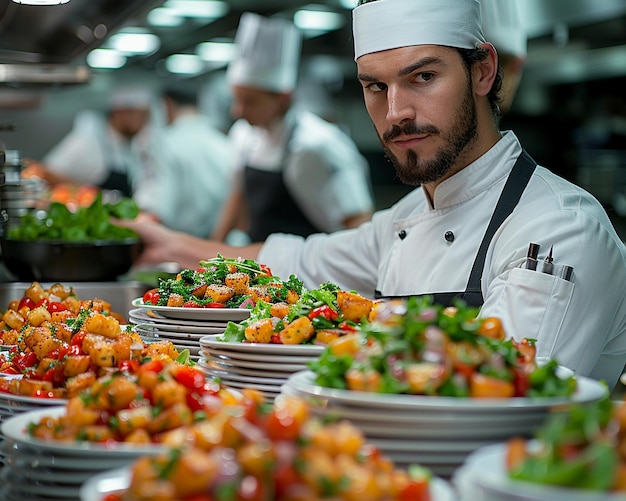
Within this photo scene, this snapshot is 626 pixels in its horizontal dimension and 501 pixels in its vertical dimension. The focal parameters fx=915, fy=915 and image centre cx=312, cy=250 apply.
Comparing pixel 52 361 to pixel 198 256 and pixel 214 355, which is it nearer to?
pixel 214 355

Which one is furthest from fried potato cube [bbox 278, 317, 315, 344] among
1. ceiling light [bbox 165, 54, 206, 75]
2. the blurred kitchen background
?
ceiling light [bbox 165, 54, 206, 75]

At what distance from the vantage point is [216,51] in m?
9.05

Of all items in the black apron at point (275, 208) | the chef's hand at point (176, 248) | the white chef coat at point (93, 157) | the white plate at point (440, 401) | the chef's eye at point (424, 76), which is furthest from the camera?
the white chef coat at point (93, 157)

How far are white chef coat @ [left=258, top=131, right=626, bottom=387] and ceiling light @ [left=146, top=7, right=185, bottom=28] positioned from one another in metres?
4.44

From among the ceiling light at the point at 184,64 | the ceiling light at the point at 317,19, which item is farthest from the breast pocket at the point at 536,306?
the ceiling light at the point at 184,64

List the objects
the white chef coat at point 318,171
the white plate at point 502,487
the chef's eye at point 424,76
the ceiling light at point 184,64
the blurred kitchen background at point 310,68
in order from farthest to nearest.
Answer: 1. the ceiling light at point 184,64
2. the white chef coat at point 318,171
3. the blurred kitchen background at point 310,68
4. the chef's eye at point 424,76
5. the white plate at point 502,487

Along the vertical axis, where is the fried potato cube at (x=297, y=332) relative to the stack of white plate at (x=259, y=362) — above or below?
above

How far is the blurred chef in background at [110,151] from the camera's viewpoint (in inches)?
366

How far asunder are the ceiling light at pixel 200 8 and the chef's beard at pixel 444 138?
4.41 meters

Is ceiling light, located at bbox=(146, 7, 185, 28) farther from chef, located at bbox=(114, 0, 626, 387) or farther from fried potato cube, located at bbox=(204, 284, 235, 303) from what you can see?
fried potato cube, located at bbox=(204, 284, 235, 303)

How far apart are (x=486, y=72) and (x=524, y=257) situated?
0.65m

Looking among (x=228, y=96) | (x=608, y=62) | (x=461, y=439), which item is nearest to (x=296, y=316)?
(x=461, y=439)

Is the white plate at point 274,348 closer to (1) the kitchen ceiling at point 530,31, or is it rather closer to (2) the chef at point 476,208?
(2) the chef at point 476,208

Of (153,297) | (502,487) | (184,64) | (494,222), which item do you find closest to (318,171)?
(494,222)
